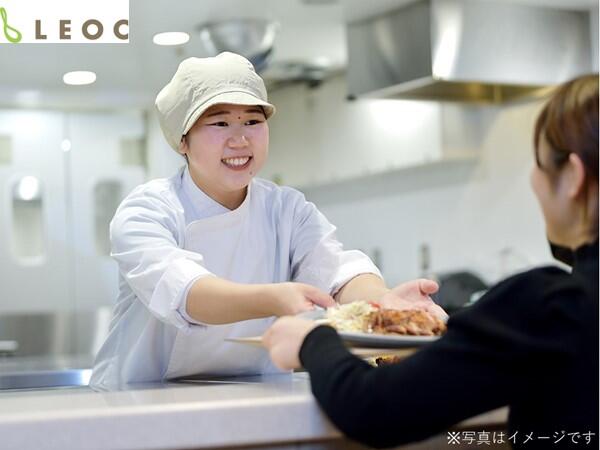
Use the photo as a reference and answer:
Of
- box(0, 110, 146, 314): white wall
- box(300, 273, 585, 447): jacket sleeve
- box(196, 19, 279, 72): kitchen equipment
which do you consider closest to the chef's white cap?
box(196, 19, 279, 72): kitchen equipment

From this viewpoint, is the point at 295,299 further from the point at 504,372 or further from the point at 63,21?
the point at 63,21

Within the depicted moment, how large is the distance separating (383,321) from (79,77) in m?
1.05

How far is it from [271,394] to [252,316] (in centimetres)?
25

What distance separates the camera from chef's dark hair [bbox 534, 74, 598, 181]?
1.17m

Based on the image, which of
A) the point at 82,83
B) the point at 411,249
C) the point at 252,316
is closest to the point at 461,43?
the point at 411,249

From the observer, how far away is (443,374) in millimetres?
1151

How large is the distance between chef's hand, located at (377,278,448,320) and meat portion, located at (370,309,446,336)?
0.21 m

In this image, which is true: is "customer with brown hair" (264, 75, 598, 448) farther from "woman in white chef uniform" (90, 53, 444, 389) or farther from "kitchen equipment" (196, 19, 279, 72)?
"kitchen equipment" (196, 19, 279, 72)

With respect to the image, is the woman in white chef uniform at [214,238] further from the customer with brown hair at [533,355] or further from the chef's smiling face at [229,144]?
the customer with brown hair at [533,355]

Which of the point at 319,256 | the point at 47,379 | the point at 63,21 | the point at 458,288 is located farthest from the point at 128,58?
the point at 458,288

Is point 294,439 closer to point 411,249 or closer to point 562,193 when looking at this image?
point 562,193

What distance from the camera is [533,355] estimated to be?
1.14 metres

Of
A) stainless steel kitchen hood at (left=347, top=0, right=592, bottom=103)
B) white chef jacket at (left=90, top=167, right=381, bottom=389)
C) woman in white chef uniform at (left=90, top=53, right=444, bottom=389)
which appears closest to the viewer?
woman in white chef uniform at (left=90, top=53, right=444, bottom=389)

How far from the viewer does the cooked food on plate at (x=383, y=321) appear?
4.68ft
